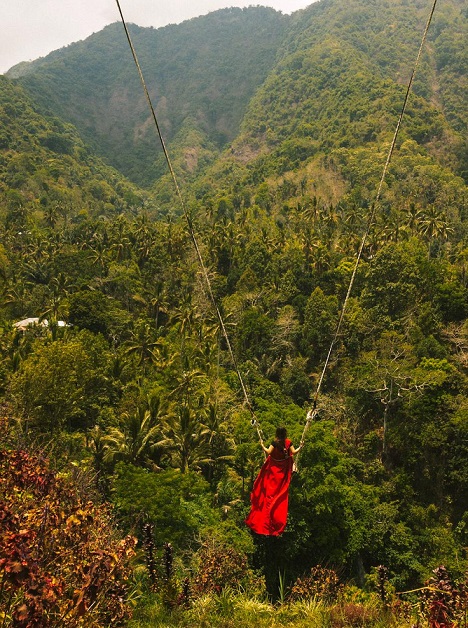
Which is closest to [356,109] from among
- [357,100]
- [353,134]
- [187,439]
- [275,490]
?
[357,100]

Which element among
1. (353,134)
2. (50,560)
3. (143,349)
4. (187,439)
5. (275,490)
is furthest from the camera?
(353,134)

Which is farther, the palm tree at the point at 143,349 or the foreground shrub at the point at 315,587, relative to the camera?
the palm tree at the point at 143,349

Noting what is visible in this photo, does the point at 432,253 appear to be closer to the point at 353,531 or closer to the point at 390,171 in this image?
the point at 390,171

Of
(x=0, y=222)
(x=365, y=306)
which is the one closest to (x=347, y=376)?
(x=365, y=306)

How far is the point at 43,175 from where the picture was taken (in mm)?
110062

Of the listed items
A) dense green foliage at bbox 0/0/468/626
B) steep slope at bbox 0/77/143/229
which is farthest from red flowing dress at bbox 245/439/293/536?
steep slope at bbox 0/77/143/229

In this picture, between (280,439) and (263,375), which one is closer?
(280,439)

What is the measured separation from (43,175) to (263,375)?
88.6 meters

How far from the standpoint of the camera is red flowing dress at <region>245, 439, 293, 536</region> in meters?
8.20

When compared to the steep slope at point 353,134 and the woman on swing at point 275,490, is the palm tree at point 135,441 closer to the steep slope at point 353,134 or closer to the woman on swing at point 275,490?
the woman on swing at point 275,490

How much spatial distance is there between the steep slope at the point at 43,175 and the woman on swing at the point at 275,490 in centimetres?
8229

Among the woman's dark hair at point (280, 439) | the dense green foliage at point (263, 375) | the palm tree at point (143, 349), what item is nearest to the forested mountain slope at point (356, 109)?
the dense green foliage at point (263, 375)

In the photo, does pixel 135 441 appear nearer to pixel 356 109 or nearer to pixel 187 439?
pixel 187 439

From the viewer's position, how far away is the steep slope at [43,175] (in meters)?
94.3
